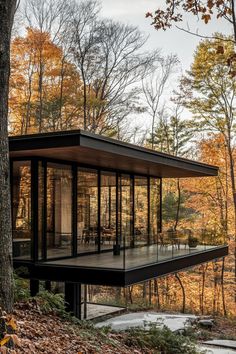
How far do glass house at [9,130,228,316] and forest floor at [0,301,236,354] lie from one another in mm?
2654

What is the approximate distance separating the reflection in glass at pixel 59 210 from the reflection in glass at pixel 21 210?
55 cm

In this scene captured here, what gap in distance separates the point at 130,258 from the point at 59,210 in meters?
2.58

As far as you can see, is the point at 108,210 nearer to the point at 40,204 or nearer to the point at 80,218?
the point at 80,218

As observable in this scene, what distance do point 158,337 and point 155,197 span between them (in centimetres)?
1092

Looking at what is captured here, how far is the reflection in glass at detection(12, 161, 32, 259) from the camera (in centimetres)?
1165

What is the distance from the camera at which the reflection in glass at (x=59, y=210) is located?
1209cm

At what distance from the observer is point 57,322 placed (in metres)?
6.75

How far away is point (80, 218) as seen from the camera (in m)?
13.4

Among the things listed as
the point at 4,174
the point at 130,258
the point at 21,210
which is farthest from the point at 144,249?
the point at 4,174

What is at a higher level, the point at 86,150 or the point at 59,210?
the point at 86,150

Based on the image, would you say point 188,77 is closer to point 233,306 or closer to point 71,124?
point 71,124

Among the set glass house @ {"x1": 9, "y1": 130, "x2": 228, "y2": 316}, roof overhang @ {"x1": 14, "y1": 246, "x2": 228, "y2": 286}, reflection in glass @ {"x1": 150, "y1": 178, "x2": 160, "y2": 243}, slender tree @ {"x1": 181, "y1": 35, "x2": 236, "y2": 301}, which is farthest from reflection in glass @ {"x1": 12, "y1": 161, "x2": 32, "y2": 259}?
slender tree @ {"x1": 181, "y1": 35, "x2": 236, "y2": 301}

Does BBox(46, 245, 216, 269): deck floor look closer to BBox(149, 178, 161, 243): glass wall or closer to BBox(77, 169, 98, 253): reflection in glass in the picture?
BBox(77, 169, 98, 253): reflection in glass

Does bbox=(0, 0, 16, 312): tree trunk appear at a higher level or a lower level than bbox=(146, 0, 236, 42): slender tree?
lower
